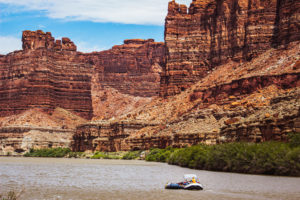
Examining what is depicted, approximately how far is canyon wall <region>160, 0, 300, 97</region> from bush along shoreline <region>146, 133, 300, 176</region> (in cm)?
5228

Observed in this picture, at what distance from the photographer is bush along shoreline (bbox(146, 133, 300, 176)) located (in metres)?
45.7

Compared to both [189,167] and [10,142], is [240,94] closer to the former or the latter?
[189,167]

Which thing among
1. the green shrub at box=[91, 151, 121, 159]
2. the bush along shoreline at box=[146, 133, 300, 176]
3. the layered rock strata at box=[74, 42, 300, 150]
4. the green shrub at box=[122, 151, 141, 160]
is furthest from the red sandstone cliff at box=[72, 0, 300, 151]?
the bush along shoreline at box=[146, 133, 300, 176]

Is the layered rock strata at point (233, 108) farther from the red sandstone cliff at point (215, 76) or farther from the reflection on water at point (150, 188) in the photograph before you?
the reflection on water at point (150, 188)

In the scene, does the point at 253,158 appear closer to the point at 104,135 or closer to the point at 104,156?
the point at 104,156

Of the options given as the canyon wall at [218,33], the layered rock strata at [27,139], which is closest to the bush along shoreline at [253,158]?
the canyon wall at [218,33]

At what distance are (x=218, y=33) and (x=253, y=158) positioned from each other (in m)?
80.9

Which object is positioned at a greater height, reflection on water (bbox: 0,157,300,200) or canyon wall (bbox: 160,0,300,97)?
canyon wall (bbox: 160,0,300,97)

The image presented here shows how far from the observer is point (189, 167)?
65000 millimetres

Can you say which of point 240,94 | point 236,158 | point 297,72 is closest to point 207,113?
point 240,94

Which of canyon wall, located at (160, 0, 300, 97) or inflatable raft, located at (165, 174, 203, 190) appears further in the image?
canyon wall, located at (160, 0, 300, 97)

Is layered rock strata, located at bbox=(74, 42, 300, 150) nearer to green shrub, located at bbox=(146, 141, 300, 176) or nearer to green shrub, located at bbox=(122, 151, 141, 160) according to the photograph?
green shrub, located at bbox=(122, 151, 141, 160)

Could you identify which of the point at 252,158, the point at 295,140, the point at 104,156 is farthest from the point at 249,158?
the point at 104,156

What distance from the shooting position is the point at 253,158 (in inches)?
1940
